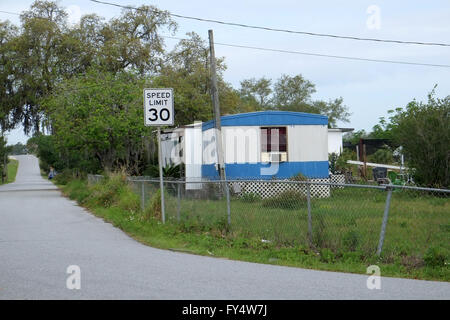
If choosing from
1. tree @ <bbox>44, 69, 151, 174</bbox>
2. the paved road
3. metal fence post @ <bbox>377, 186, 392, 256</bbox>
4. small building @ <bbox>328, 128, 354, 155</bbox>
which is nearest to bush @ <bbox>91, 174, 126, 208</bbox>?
tree @ <bbox>44, 69, 151, 174</bbox>

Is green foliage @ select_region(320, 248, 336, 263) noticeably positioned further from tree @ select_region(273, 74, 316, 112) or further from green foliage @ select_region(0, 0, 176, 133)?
tree @ select_region(273, 74, 316, 112)

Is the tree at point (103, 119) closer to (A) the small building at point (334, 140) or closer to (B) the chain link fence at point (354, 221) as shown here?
(A) the small building at point (334, 140)

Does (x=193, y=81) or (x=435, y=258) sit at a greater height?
(x=193, y=81)

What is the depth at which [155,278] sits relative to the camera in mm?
8391

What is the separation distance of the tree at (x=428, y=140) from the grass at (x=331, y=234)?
1119cm

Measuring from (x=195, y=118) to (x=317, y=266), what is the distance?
43.4 metres

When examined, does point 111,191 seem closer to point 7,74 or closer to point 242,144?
point 242,144

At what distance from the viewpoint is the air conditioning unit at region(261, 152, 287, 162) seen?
80.1ft

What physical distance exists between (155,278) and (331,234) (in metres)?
3.41

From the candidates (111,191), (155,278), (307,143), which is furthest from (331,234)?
(307,143)

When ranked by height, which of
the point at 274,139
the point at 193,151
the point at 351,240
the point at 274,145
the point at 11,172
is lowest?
the point at 11,172
